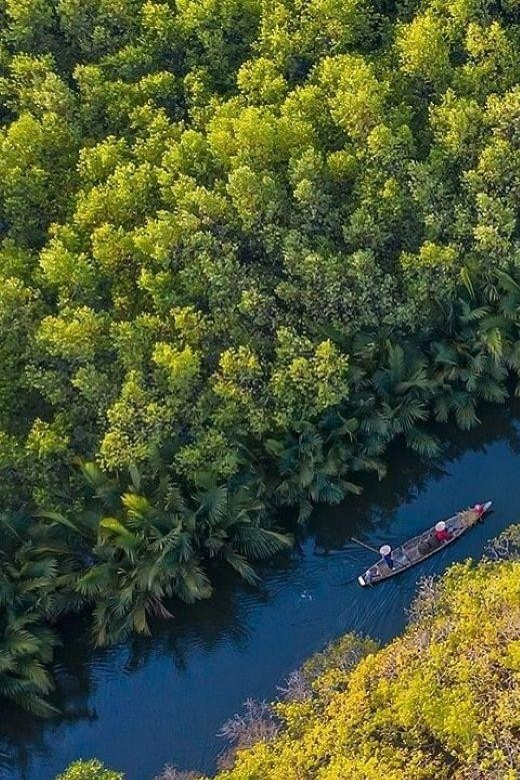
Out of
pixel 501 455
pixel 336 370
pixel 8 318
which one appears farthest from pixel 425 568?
pixel 8 318

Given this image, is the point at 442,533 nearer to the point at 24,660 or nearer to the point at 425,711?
the point at 425,711

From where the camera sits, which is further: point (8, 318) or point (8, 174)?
point (8, 174)

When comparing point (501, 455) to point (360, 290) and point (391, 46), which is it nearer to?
point (360, 290)

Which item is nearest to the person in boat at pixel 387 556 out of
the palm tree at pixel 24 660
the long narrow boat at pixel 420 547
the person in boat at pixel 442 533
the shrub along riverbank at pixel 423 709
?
the long narrow boat at pixel 420 547

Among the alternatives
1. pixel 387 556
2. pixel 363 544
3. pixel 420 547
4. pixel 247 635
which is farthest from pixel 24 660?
pixel 420 547

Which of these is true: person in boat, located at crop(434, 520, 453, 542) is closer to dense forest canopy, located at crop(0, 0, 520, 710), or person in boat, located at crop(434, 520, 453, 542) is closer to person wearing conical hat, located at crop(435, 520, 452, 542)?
person wearing conical hat, located at crop(435, 520, 452, 542)

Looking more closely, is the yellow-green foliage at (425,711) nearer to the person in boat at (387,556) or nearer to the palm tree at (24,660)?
the person in boat at (387,556)

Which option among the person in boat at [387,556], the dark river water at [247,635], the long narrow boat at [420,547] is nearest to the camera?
the dark river water at [247,635]
